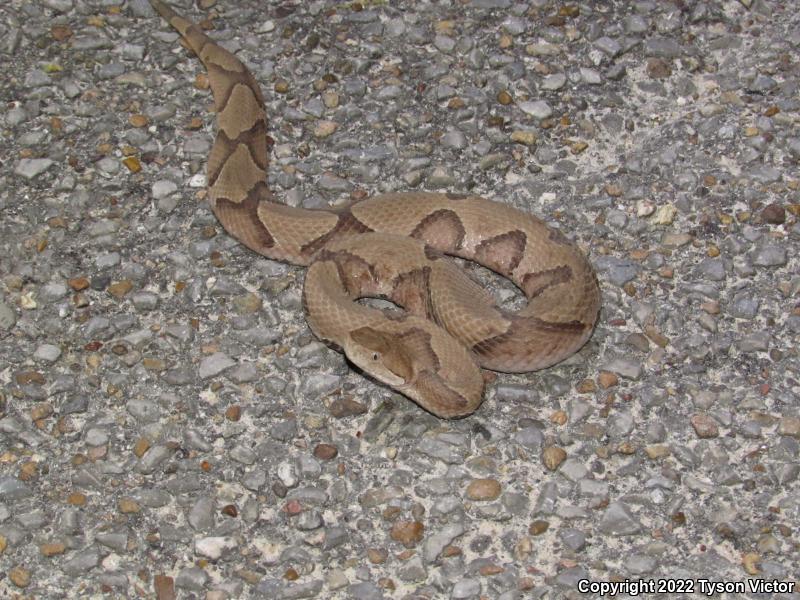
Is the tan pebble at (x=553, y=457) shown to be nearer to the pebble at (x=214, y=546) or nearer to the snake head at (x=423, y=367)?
the snake head at (x=423, y=367)

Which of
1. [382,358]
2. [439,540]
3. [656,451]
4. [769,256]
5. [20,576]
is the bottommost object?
[20,576]

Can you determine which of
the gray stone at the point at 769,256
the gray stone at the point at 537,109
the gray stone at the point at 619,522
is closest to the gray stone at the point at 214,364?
the gray stone at the point at 619,522

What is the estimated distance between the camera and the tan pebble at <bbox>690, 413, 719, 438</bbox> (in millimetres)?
4523

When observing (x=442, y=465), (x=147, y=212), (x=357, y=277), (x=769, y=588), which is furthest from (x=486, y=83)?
(x=769, y=588)

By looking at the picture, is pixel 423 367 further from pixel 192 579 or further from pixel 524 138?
pixel 524 138

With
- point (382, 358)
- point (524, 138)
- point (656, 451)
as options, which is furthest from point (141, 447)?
point (524, 138)

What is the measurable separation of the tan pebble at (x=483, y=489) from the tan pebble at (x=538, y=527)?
0.71ft

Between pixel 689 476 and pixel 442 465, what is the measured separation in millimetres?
1123

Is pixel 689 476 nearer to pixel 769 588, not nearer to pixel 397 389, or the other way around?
pixel 769 588

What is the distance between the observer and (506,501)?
14.1ft

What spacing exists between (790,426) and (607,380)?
2.85 ft

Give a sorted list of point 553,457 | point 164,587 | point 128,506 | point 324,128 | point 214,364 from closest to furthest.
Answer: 1. point 164,587
2. point 128,506
3. point 553,457
4. point 214,364
5. point 324,128

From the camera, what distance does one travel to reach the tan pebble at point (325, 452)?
176 inches

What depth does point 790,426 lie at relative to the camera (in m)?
4.54
